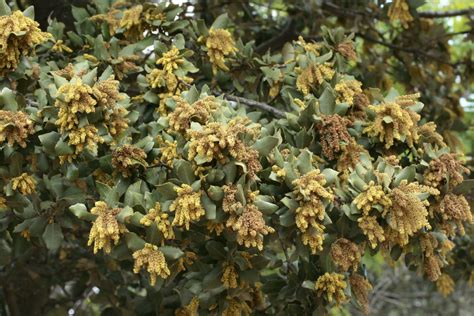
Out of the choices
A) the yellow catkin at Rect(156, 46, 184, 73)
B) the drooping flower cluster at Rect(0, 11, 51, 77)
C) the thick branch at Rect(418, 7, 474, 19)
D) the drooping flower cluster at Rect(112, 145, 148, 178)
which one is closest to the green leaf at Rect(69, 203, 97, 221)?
the drooping flower cluster at Rect(112, 145, 148, 178)

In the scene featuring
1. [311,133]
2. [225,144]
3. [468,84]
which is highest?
[225,144]

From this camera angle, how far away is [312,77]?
3.95 metres

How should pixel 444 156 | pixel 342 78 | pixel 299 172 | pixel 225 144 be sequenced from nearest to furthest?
pixel 225 144, pixel 299 172, pixel 444 156, pixel 342 78

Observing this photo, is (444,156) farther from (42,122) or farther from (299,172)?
(42,122)

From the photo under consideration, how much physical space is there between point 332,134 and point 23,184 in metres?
1.37

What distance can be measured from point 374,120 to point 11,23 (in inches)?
65.3

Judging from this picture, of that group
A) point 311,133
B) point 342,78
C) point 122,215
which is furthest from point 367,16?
point 122,215

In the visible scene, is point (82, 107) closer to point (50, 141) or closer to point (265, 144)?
point (50, 141)

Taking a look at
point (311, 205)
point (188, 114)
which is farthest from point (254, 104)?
point (311, 205)

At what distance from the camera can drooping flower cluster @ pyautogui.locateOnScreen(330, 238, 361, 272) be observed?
133 inches

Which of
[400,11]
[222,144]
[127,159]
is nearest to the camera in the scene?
[222,144]

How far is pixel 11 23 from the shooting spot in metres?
3.48

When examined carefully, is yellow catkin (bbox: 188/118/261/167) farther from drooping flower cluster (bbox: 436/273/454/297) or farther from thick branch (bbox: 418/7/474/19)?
thick branch (bbox: 418/7/474/19)

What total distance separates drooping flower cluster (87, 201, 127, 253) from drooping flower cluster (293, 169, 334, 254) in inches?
27.5
